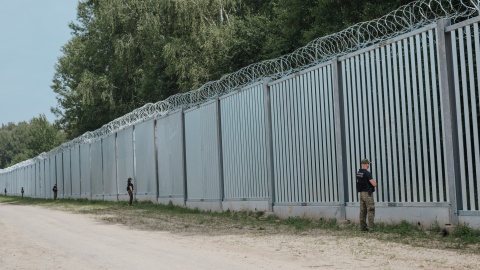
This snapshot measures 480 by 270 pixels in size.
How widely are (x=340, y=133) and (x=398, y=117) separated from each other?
6.98 ft

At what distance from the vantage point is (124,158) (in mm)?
33906

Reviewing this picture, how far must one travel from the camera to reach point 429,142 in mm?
11945

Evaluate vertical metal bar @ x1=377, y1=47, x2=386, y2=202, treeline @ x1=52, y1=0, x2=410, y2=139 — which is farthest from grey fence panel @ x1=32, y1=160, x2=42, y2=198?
vertical metal bar @ x1=377, y1=47, x2=386, y2=202

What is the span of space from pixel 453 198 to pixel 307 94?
18.4ft

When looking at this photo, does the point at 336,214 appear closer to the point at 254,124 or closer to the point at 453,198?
the point at 453,198

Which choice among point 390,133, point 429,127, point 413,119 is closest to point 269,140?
point 390,133

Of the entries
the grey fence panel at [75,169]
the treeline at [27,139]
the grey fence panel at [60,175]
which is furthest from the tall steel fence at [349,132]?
the treeline at [27,139]

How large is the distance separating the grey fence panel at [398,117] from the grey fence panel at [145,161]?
15.4 m

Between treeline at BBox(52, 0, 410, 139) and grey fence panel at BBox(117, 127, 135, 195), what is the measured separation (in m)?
5.67

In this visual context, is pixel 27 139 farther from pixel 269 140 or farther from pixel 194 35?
pixel 269 140

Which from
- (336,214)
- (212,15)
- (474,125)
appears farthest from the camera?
(212,15)

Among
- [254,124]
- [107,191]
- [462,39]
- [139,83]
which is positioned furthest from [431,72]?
[139,83]

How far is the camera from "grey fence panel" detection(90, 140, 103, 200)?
129ft

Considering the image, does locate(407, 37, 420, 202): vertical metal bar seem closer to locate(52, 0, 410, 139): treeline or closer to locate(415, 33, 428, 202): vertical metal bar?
locate(415, 33, 428, 202): vertical metal bar
